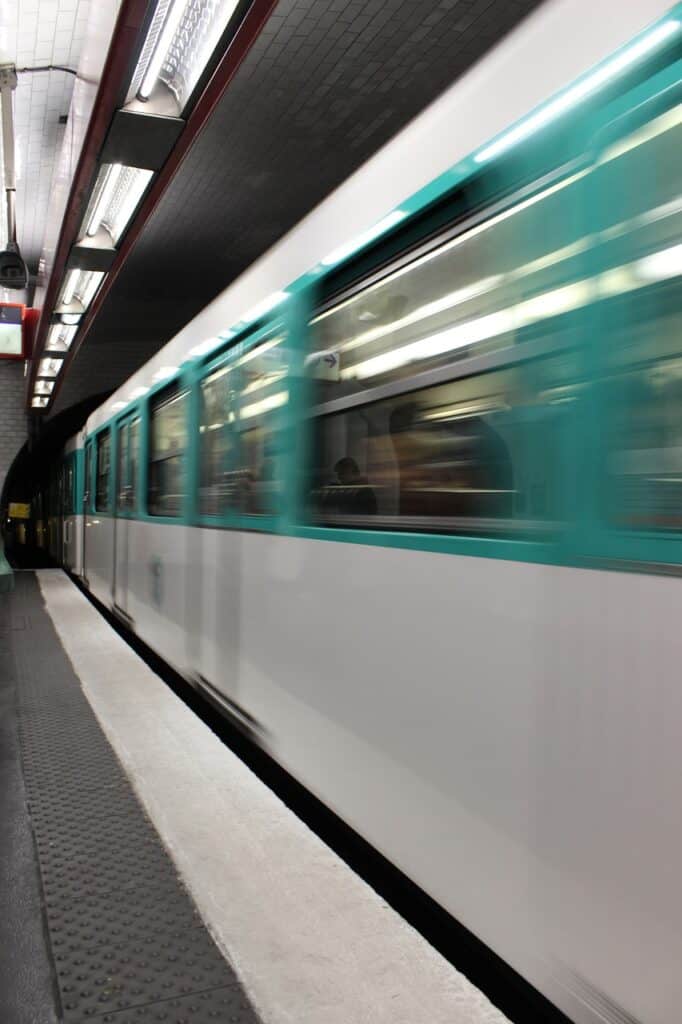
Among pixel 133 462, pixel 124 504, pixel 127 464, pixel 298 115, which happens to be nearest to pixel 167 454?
pixel 133 462

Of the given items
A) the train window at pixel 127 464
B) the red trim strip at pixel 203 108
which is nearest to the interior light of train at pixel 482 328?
the red trim strip at pixel 203 108

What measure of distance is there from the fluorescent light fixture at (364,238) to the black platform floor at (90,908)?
2032 mm

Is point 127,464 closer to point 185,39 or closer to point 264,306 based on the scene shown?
point 264,306

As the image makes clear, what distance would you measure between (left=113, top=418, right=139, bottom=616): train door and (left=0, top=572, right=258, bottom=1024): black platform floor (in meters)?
3.69

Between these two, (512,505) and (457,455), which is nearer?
(512,505)

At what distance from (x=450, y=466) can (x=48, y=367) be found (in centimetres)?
1241

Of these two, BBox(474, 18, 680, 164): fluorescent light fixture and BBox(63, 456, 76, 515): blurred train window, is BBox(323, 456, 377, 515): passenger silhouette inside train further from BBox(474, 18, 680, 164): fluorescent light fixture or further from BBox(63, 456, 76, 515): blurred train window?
BBox(63, 456, 76, 515): blurred train window

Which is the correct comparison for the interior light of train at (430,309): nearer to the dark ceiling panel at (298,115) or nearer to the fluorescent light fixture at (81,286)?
the dark ceiling panel at (298,115)

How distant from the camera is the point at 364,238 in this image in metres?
2.74

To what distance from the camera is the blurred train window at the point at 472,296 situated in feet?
6.00

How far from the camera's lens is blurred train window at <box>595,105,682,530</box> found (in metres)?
1.55

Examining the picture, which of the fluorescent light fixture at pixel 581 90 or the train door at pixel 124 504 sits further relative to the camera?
the train door at pixel 124 504

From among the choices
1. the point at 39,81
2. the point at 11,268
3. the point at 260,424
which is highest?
the point at 39,81

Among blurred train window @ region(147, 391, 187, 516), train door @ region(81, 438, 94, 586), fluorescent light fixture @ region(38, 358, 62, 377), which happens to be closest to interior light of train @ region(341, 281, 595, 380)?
blurred train window @ region(147, 391, 187, 516)
